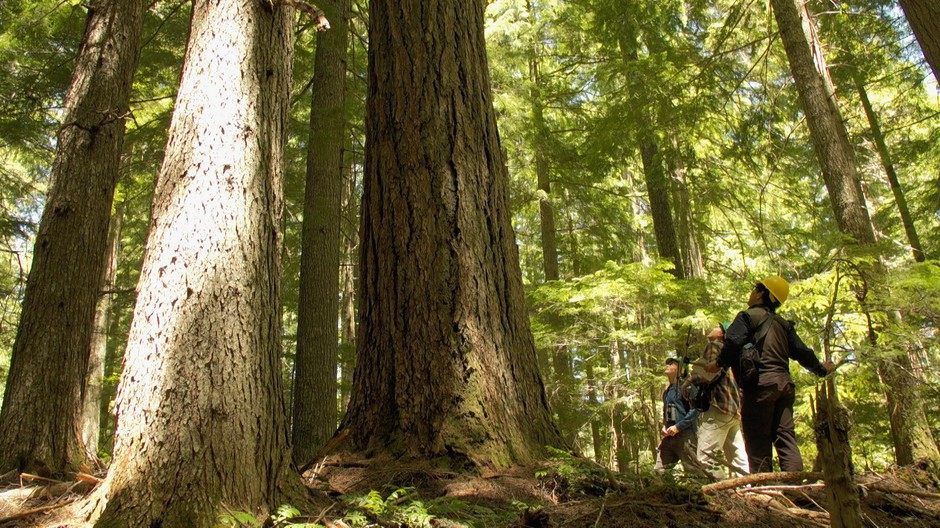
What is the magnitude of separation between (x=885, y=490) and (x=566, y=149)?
39.5 ft

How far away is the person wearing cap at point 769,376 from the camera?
15.3 feet

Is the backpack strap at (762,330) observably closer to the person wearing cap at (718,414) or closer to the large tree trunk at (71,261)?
the person wearing cap at (718,414)

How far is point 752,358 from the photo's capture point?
4734 millimetres

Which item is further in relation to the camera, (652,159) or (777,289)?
(652,159)

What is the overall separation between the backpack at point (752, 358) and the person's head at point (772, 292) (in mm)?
127

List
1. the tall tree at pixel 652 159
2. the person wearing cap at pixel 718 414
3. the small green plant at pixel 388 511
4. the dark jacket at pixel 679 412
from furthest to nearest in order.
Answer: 1. the tall tree at pixel 652 159
2. the dark jacket at pixel 679 412
3. the person wearing cap at pixel 718 414
4. the small green plant at pixel 388 511

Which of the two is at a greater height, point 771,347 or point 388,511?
point 771,347

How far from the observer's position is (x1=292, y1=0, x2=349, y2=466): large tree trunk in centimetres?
844

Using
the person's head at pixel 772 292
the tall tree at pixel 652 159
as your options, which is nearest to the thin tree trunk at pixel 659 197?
the tall tree at pixel 652 159

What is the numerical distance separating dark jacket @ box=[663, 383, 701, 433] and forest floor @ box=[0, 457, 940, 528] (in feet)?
8.28

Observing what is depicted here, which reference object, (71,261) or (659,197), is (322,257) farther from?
(659,197)

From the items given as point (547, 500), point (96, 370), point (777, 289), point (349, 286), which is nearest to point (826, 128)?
point (777, 289)

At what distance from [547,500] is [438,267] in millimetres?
1427

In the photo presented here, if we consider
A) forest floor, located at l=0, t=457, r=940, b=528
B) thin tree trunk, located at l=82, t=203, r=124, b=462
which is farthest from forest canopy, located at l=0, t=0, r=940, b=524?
forest floor, located at l=0, t=457, r=940, b=528
